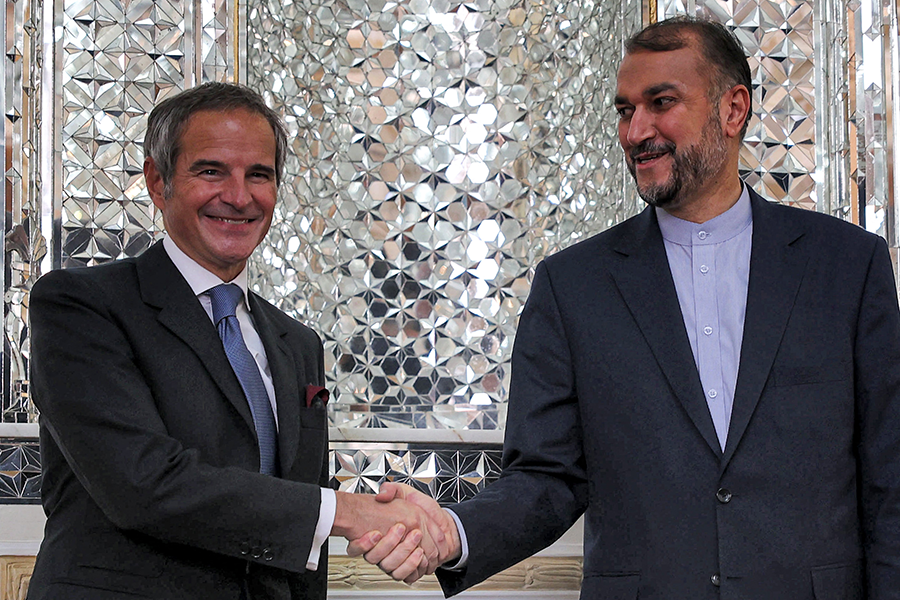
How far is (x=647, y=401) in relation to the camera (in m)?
1.80

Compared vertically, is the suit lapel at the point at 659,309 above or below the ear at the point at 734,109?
below

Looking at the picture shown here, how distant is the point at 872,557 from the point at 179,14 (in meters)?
2.30

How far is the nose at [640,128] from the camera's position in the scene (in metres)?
1.94

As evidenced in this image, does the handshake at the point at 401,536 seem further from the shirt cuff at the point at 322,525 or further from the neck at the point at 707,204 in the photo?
the neck at the point at 707,204

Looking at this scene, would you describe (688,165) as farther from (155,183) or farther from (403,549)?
(155,183)

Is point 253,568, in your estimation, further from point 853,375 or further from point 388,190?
point 388,190

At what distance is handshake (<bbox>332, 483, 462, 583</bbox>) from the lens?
196 cm

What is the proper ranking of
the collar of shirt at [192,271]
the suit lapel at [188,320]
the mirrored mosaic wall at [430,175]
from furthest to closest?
the mirrored mosaic wall at [430,175] → the collar of shirt at [192,271] → the suit lapel at [188,320]

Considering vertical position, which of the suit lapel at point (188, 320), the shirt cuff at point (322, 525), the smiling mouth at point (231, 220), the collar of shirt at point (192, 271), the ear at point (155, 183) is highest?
the ear at point (155, 183)

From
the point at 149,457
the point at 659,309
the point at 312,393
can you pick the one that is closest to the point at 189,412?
the point at 149,457

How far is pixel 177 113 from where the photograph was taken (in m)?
1.97

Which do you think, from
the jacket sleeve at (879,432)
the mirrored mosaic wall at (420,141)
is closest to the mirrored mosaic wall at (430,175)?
the mirrored mosaic wall at (420,141)

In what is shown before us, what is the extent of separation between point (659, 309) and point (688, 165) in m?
0.29

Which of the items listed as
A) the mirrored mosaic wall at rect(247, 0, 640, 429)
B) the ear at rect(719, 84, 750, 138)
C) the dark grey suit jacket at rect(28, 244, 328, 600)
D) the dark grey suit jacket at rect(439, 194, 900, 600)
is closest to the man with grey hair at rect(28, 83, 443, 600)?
the dark grey suit jacket at rect(28, 244, 328, 600)
